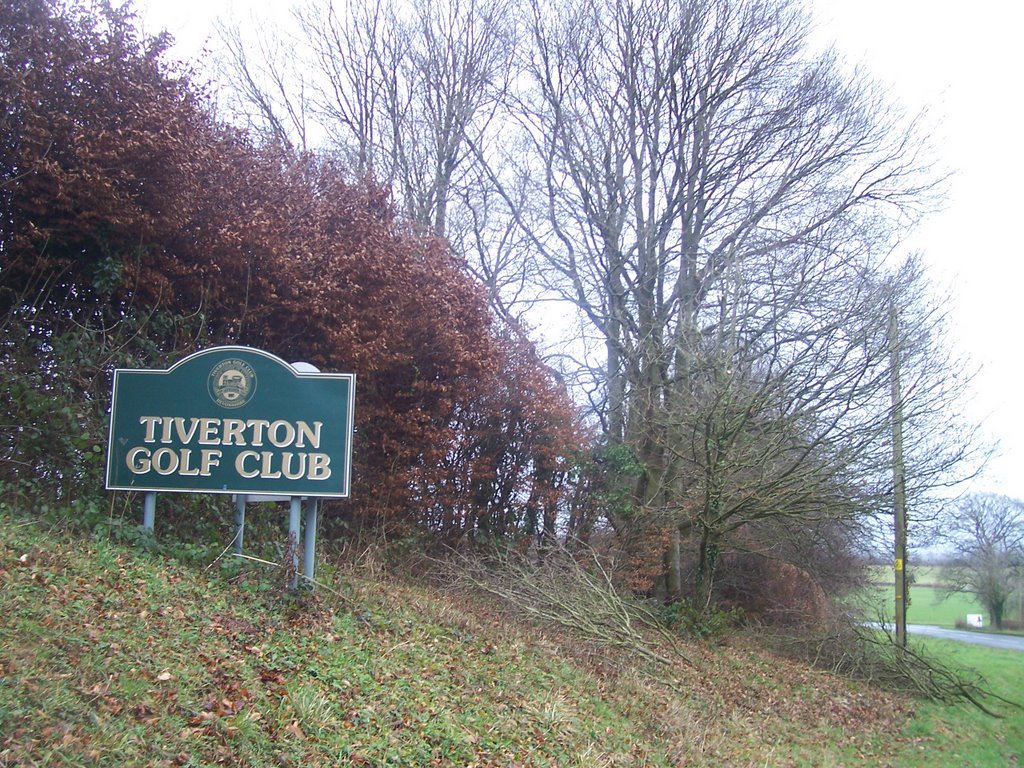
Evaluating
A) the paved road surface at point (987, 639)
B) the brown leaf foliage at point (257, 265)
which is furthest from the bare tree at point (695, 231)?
the paved road surface at point (987, 639)

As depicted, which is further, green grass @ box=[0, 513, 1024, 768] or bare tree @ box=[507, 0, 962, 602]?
bare tree @ box=[507, 0, 962, 602]

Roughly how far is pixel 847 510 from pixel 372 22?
1605cm

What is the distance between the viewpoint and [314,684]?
22.7 feet

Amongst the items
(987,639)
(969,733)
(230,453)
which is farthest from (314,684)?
(987,639)

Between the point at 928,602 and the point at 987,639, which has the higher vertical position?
the point at 987,639

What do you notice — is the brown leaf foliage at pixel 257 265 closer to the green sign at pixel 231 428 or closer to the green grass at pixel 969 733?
the green sign at pixel 231 428

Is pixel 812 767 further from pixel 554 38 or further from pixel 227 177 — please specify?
pixel 554 38

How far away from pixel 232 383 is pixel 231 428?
1.44ft

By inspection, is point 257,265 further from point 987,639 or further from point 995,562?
point 995,562

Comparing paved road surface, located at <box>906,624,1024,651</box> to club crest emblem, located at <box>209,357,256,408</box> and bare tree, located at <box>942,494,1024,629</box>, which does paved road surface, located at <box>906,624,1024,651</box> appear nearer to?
bare tree, located at <box>942,494,1024,629</box>

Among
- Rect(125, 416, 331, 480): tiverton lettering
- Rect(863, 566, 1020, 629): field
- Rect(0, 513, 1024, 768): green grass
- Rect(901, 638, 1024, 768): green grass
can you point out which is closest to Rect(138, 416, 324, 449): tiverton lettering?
Rect(125, 416, 331, 480): tiverton lettering

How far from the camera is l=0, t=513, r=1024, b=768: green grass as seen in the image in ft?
17.9

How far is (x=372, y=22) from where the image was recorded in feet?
73.9

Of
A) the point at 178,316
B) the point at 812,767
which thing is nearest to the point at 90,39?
the point at 178,316
